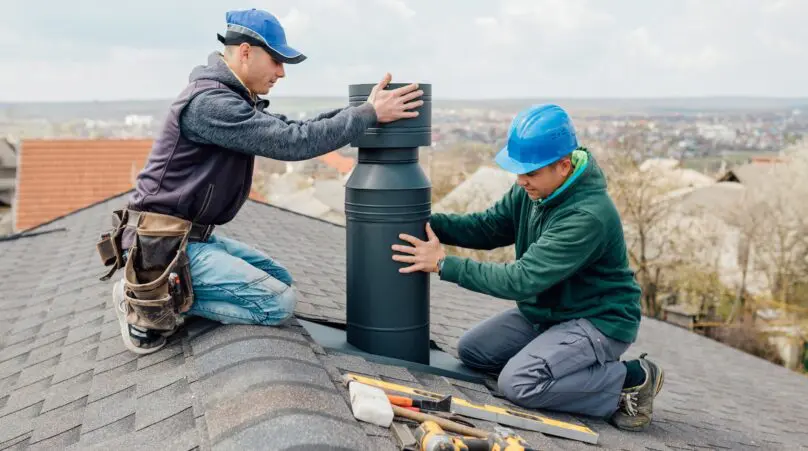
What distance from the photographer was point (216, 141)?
3.04m

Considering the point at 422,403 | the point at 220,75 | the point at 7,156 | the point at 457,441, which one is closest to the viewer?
the point at 457,441

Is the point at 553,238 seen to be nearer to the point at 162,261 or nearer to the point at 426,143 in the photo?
the point at 426,143

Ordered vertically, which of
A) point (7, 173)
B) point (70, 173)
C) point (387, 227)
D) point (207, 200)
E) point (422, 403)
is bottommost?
point (7, 173)

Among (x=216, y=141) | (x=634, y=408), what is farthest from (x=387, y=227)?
(x=634, y=408)

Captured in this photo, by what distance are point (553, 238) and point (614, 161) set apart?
74.4 feet

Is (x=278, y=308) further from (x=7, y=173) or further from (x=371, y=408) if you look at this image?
(x=7, y=173)

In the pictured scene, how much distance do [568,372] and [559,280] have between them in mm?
478

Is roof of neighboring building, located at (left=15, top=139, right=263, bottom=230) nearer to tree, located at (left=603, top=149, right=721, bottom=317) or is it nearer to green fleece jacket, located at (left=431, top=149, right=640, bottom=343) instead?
tree, located at (left=603, top=149, right=721, bottom=317)

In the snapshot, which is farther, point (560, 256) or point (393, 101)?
point (560, 256)

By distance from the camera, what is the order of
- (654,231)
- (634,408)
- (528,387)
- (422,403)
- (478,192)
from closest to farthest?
(422,403) < (528,387) < (634,408) < (478,192) < (654,231)

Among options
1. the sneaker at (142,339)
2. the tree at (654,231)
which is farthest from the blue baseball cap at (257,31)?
the tree at (654,231)

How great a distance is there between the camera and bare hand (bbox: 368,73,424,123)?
3246 mm

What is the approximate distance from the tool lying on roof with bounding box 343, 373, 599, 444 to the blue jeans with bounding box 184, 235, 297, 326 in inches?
21.1

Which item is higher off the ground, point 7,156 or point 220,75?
point 220,75
